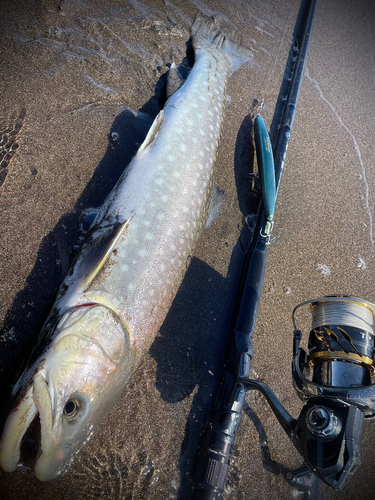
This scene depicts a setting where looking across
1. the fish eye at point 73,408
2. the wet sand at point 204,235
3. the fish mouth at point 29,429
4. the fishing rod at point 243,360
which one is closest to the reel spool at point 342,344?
the fishing rod at point 243,360

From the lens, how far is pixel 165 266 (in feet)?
8.45

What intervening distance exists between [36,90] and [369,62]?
5438 millimetres

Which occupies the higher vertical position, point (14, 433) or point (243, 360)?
point (243, 360)

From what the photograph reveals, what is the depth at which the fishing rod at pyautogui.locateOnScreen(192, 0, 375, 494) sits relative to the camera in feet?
5.71

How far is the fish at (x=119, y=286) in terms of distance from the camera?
1.93 metres

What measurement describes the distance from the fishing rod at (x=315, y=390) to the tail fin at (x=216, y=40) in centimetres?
276

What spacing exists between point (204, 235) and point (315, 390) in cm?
172

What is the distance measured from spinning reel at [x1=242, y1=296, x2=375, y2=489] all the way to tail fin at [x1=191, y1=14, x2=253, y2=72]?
3593mm

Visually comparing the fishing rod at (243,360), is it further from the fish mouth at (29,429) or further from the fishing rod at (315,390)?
the fish mouth at (29,429)

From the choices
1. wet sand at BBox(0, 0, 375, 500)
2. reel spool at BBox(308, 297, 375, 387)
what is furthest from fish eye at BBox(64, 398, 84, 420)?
reel spool at BBox(308, 297, 375, 387)

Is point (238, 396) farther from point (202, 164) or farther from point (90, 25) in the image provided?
point (90, 25)

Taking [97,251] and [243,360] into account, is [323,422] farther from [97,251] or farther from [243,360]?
[97,251]

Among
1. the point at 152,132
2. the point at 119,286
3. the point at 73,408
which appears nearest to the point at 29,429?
the point at 73,408

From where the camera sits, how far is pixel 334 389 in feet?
6.23
